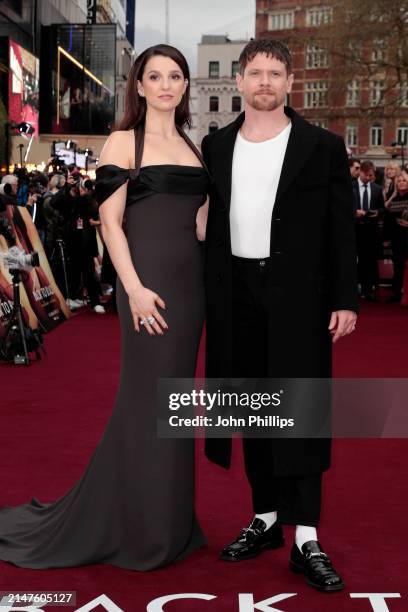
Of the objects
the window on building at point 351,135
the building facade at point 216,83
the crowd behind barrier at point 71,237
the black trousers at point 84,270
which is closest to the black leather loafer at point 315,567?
the crowd behind barrier at point 71,237

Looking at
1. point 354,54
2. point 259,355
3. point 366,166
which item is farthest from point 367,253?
point 354,54

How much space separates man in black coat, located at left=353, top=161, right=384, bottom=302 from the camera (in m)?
14.5

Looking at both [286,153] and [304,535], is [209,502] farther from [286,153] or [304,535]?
[286,153]

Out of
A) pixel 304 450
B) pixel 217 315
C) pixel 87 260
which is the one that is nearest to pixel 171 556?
pixel 304 450

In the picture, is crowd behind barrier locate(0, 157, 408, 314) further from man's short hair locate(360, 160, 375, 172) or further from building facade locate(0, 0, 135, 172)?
building facade locate(0, 0, 135, 172)

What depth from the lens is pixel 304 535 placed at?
3.83 metres

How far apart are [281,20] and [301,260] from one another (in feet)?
308

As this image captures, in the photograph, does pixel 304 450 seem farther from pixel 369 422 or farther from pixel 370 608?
pixel 369 422

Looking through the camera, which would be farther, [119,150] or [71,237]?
[71,237]

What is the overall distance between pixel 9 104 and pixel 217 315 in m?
32.1

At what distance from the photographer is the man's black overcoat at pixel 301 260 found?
12.3ft

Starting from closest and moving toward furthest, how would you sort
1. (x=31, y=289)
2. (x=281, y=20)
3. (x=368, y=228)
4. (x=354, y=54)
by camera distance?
(x=31, y=289) < (x=368, y=228) < (x=354, y=54) < (x=281, y=20)

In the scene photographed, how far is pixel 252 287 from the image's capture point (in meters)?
3.80

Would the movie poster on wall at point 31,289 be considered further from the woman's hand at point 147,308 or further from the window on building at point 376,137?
the window on building at point 376,137
